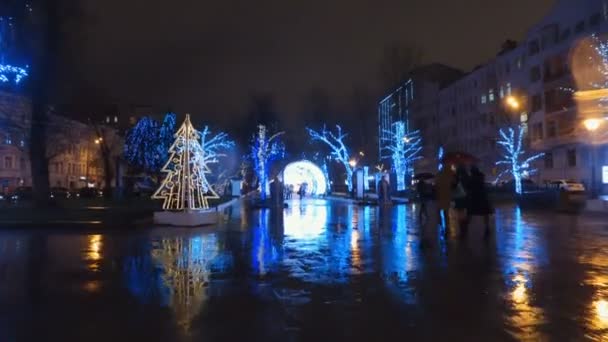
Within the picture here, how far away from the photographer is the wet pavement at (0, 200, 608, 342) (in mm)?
6371

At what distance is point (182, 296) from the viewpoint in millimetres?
8195

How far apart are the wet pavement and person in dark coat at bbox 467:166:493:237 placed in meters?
0.74

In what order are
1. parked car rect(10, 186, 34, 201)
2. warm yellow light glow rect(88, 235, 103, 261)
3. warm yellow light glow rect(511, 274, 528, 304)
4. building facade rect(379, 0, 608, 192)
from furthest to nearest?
parked car rect(10, 186, 34, 201) → building facade rect(379, 0, 608, 192) → warm yellow light glow rect(88, 235, 103, 261) → warm yellow light glow rect(511, 274, 528, 304)

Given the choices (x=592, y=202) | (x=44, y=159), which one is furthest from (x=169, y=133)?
(x=592, y=202)

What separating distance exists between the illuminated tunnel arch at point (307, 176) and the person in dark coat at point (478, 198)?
43.2 meters

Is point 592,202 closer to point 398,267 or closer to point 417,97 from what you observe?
point 398,267

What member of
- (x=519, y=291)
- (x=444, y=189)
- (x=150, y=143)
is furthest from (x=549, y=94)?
(x=519, y=291)

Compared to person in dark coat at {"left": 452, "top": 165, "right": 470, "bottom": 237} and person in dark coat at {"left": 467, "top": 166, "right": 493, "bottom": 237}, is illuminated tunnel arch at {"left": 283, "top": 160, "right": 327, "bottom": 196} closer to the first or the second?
person in dark coat at {"left": 452, "top": 165, "right": 470, "bottom": 237}

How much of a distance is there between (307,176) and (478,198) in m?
53.9

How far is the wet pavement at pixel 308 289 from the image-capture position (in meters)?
6.37

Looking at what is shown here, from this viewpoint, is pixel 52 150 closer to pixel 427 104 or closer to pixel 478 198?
pixel 478 198

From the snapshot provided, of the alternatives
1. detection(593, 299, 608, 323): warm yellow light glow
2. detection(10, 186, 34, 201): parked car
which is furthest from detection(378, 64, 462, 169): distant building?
detection(593, 299, 608, 323): warm yellow light glow

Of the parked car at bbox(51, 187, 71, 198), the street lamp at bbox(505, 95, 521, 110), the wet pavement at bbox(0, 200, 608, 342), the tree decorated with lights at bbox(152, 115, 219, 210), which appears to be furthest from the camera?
the parked car at bbox(51, 187, 71, 198)

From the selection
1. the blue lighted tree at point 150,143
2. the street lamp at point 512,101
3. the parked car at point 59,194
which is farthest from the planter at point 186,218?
the parked car at point 59,194
